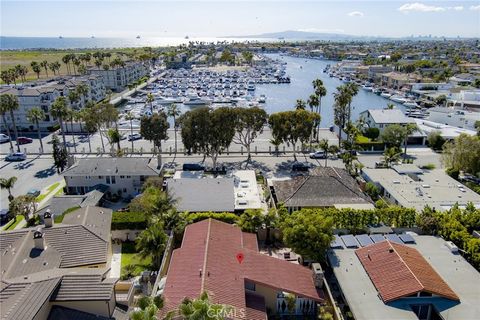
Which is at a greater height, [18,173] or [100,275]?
[100,275]

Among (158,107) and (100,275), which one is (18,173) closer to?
(100,275)

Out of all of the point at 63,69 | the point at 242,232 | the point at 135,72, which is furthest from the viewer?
the point at 63,69

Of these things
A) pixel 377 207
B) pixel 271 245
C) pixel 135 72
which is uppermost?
pixel 135 72

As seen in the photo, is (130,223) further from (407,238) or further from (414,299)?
(407,238)

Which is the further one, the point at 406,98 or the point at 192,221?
the point at 406,98

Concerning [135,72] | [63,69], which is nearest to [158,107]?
[135,72]

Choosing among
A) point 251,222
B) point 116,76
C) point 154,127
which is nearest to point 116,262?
point 251,222
